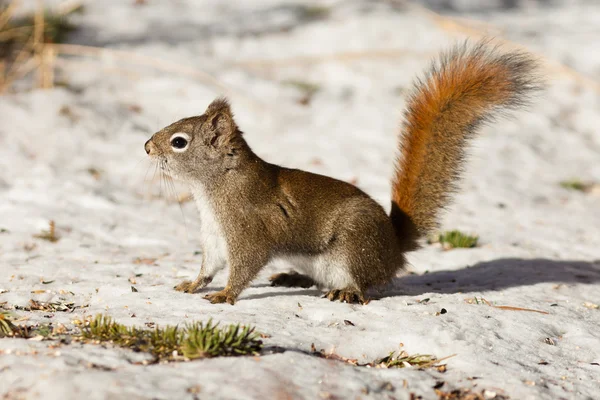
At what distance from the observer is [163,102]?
7559 mm

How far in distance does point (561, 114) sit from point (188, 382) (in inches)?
269

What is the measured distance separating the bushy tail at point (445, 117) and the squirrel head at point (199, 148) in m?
0.99

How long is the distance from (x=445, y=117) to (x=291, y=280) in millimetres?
1295

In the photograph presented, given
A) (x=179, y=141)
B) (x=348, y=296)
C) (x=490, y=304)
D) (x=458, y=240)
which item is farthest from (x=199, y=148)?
(x=458, y=240)

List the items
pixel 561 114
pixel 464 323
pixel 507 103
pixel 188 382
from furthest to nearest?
1. pixel 561 114
2. pixel 507 103
3. pixel 464 323
4. pixel 188 382

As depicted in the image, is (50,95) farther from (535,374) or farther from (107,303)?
(535,374)

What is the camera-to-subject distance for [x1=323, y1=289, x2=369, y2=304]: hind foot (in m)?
3.67

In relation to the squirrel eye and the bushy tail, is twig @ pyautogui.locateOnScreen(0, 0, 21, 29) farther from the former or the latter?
the bushy tail

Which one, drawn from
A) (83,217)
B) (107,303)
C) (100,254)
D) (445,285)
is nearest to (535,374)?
(445,285)

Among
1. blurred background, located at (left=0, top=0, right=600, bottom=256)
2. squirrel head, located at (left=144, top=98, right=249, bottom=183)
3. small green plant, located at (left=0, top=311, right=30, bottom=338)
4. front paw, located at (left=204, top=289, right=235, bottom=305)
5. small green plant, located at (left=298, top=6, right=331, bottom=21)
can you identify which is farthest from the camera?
small green plant, located at (left=298, top=6, right=331, bottom=21)

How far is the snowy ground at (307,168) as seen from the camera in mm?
2713

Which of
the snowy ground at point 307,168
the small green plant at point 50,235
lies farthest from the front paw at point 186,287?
the small green plant at point 50,235

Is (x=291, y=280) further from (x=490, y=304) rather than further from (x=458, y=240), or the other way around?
(x=458, y=240)

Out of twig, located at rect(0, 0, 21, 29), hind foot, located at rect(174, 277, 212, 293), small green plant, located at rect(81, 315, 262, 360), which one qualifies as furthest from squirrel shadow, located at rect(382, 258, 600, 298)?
twig, located at rect(0, 0, 21, 29)
